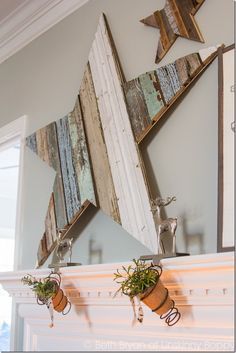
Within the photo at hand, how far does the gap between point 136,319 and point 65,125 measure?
2.99 ft

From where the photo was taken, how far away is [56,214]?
1.87 m

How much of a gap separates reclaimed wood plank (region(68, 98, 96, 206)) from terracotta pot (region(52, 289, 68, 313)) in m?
0.36

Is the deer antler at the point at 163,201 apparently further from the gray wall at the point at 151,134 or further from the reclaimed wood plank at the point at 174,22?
the reclaimed wood plank at the point at 174,22

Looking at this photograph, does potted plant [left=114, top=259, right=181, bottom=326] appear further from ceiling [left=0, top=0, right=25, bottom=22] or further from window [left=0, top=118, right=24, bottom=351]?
ceiling [left=0, top=0, right=25, bottom=22]

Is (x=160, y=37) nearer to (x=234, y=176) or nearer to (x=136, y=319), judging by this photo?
(x=234, y=176)

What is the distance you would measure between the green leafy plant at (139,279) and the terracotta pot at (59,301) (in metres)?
0.37

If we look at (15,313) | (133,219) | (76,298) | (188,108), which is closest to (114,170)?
(133,219)

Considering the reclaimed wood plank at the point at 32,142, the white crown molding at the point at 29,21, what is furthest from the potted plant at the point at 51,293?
the white crown molding at the point at 29,21

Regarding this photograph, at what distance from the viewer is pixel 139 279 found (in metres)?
1.19

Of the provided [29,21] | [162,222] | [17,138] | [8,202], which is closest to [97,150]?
[162,222]

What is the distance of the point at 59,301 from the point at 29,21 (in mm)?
1489

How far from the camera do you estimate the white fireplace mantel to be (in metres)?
1.12

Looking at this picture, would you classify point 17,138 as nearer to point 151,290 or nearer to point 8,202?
point 151,290

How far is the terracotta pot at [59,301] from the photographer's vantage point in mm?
1535
